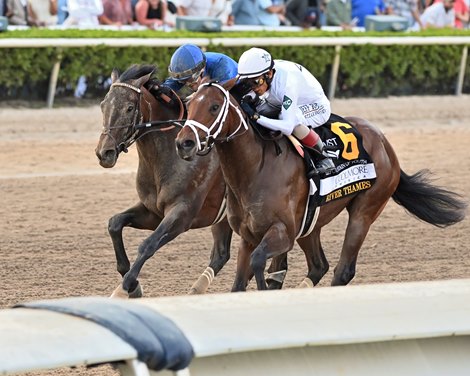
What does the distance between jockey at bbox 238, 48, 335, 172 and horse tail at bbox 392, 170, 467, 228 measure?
1105 mm

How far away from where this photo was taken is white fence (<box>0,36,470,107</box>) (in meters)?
13.4

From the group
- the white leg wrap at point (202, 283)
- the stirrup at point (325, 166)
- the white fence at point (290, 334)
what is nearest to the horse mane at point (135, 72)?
the stirrup at point (325, 166)

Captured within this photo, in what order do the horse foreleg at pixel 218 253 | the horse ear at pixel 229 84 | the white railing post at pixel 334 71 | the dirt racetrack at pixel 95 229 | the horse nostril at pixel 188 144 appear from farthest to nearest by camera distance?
the white railing post at pixel 334 71 → the dirt racetrack at pixel 95 229 → the horse foreleg at pixel 218 253 → the horse ear at pixel 229 84 → the horse nostril at pixel 188 144

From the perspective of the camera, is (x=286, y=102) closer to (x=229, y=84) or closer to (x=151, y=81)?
(x=229, y=84)

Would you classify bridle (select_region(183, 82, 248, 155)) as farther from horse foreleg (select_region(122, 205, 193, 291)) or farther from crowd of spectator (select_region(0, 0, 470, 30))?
crowd of spectator (select_region(0, 0, 470, 30))

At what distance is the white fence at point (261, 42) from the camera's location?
13430mm

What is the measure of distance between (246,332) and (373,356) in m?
0.52

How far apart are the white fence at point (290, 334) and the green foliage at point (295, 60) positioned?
32.8 ft

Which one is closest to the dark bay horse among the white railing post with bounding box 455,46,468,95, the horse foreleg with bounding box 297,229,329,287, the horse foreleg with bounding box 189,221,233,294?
the horse foreleg with bounding box 189,221,233,294

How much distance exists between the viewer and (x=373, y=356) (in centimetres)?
373

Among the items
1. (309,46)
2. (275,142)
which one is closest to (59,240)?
(275,142)

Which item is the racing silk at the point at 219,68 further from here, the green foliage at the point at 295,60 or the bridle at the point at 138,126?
the green foliage at the point at 295,60

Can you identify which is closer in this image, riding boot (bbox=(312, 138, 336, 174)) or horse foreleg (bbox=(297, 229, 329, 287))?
riding boot (bbox=(312, 138, 336, 174))

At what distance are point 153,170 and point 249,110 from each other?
82 cm
